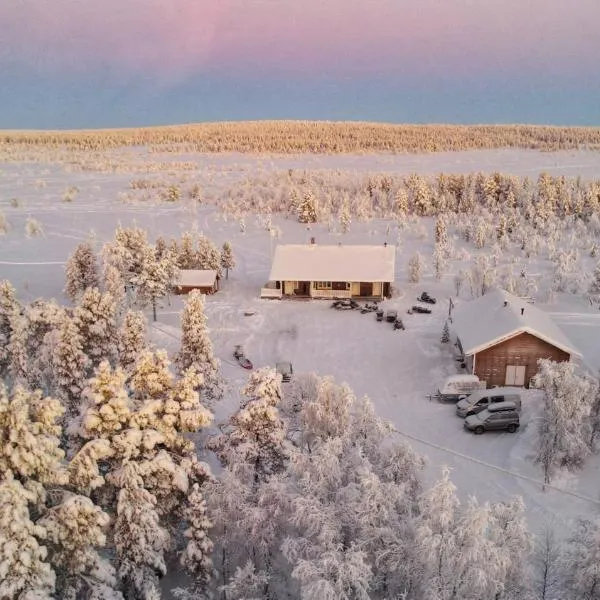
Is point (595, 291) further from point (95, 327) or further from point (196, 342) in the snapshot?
point (95, 327)

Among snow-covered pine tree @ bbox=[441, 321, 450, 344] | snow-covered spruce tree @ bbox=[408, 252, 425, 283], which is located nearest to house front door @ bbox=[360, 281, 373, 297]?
snow-covered spruce tree @ bbox=[408, 252, 425, 283]

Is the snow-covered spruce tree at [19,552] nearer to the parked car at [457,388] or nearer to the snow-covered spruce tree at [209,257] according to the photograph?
the parked car at [457,388]

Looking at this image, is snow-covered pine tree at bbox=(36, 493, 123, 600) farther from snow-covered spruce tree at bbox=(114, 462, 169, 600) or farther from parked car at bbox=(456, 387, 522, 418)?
parked car at bbox=(456, 387, 522, 418)

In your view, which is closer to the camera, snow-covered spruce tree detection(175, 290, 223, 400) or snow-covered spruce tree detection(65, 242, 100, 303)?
snow-covered spruce tree detection(175, 290, 223, 400)

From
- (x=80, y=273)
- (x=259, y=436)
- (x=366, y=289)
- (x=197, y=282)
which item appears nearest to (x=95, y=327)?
(x=259, y=436)

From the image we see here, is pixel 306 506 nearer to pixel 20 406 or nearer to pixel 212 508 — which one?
pixel 212 508

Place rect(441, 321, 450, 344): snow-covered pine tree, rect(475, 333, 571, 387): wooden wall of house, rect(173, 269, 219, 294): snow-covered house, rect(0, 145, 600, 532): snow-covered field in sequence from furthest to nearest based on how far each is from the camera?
rect(173, 269, 219, 294): snow-covered house → rect(441, 321, 450, 344): snow-covered pine tree → rect(475, 333, 571, 387): wooden wall of house → rect(0, 145, 600, 532): snow-covered field
